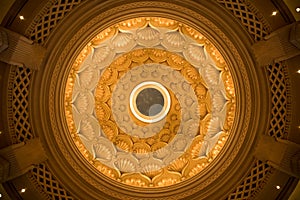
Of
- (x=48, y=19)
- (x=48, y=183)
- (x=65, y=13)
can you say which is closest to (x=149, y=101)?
(x=48, y=183)

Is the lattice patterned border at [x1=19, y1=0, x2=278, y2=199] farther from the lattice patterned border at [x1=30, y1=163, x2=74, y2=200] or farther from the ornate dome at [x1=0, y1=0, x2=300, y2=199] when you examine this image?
the lattice patterned border at [x1=30, y1=163, x2=74, y2=200]

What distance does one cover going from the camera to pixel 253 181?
10391 millimetres

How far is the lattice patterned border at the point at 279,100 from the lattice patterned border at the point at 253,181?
876 millimetres

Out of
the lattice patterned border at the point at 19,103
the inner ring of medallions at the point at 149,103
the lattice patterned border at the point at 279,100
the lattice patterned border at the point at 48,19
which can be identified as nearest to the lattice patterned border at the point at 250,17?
the lattice patterned border at the point at 279,100

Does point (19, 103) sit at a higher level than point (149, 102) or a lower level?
lower

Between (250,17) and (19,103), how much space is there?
5.88 metres

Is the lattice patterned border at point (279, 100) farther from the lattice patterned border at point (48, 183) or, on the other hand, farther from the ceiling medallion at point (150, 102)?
the lattice patterned border at point (48, 183)

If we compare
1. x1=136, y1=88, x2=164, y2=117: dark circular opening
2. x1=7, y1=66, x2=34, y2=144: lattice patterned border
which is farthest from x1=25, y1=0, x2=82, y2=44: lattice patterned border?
x1=136, y1=88, x2=164, y2=117: dark circular opening

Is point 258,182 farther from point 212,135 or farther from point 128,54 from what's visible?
point 128,54

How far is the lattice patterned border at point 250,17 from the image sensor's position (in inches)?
373

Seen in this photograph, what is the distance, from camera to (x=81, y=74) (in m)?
11.8

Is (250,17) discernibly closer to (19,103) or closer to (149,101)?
(149,101)

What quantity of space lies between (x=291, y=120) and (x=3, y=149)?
6741 mm

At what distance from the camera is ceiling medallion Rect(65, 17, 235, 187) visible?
11.6 m
